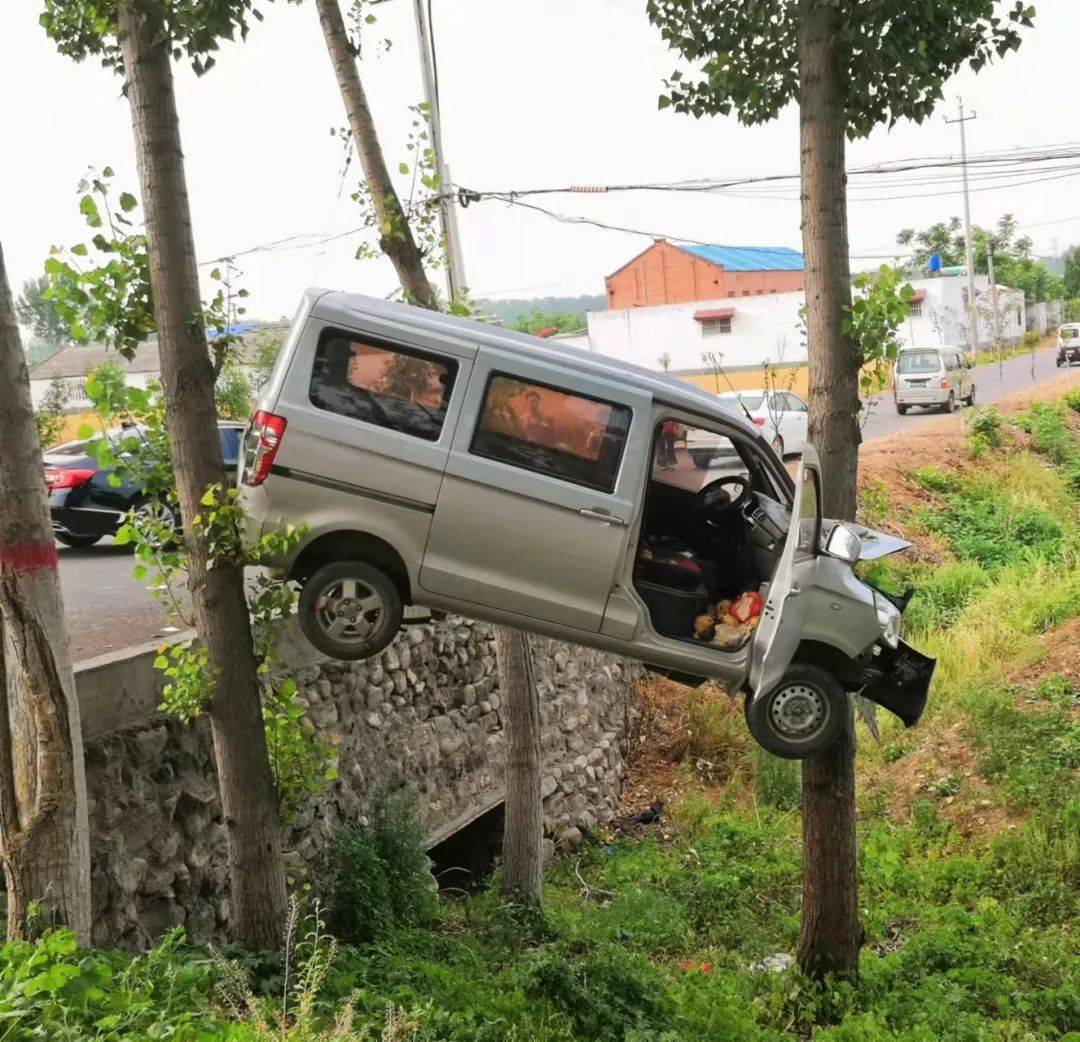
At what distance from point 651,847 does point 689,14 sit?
846 centimetres

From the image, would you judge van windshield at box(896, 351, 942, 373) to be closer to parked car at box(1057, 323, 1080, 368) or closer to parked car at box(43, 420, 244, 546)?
parked car at box(1057, 323, 1080, 368)

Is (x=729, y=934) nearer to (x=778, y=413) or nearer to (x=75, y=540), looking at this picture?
(x=75, y=540)

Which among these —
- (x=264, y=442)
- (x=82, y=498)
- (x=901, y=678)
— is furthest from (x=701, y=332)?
(x=264, y=442)

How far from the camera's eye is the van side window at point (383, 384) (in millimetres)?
6285

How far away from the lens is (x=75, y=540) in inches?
572

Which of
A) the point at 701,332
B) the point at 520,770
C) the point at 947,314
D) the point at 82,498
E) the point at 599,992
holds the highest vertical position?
the point at 701,332

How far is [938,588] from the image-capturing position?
19.4 metres

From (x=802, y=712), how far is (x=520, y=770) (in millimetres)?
4585

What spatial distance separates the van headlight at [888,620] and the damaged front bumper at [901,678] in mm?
126

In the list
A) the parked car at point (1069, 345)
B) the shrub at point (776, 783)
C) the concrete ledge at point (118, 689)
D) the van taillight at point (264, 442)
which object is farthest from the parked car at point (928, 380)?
the van taillight at point (264, 442)

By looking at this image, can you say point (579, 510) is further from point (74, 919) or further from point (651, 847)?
point (651, 847)

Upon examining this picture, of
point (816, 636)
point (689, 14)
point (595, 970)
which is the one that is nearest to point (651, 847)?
point (595, 970)

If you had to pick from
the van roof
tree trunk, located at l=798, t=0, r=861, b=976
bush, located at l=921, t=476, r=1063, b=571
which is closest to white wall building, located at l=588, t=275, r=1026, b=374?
bush, located at l=921, t=476, r=1063, b=571

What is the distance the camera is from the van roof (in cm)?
629
